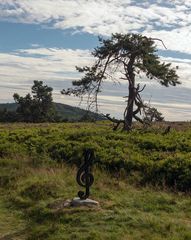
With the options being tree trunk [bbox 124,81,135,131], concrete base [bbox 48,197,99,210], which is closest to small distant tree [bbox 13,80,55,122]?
tree trunk [bbox 124,81,135,131]

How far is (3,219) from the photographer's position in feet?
34.4

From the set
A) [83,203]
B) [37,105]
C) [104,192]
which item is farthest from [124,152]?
[37,105]

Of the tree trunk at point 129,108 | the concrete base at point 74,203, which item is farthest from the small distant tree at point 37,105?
the concrete base at point 74,203

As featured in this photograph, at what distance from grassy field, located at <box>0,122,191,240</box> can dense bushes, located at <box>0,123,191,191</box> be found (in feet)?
0.11

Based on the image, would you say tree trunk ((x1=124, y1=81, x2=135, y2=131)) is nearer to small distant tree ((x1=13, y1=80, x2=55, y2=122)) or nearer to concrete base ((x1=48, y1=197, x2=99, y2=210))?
concrete base ((x1=48, y1=197, x2=99, y2=210))

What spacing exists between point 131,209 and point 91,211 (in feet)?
3.21

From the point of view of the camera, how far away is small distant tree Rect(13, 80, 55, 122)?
73562 millimetres

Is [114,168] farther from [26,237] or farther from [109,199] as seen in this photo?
[26,237]

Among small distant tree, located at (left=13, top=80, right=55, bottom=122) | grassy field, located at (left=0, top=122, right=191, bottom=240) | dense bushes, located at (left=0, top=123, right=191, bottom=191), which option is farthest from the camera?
small distant tree, located at (left=13, top=80, right=55, bottom=122)

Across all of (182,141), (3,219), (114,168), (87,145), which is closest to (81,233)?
(3,219)

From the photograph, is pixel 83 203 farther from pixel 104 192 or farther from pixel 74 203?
pixel 104 192

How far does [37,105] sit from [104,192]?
65.1m

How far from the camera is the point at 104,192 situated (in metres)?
12.4

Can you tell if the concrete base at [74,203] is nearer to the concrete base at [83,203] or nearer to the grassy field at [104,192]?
the concrete base at [83,203]
